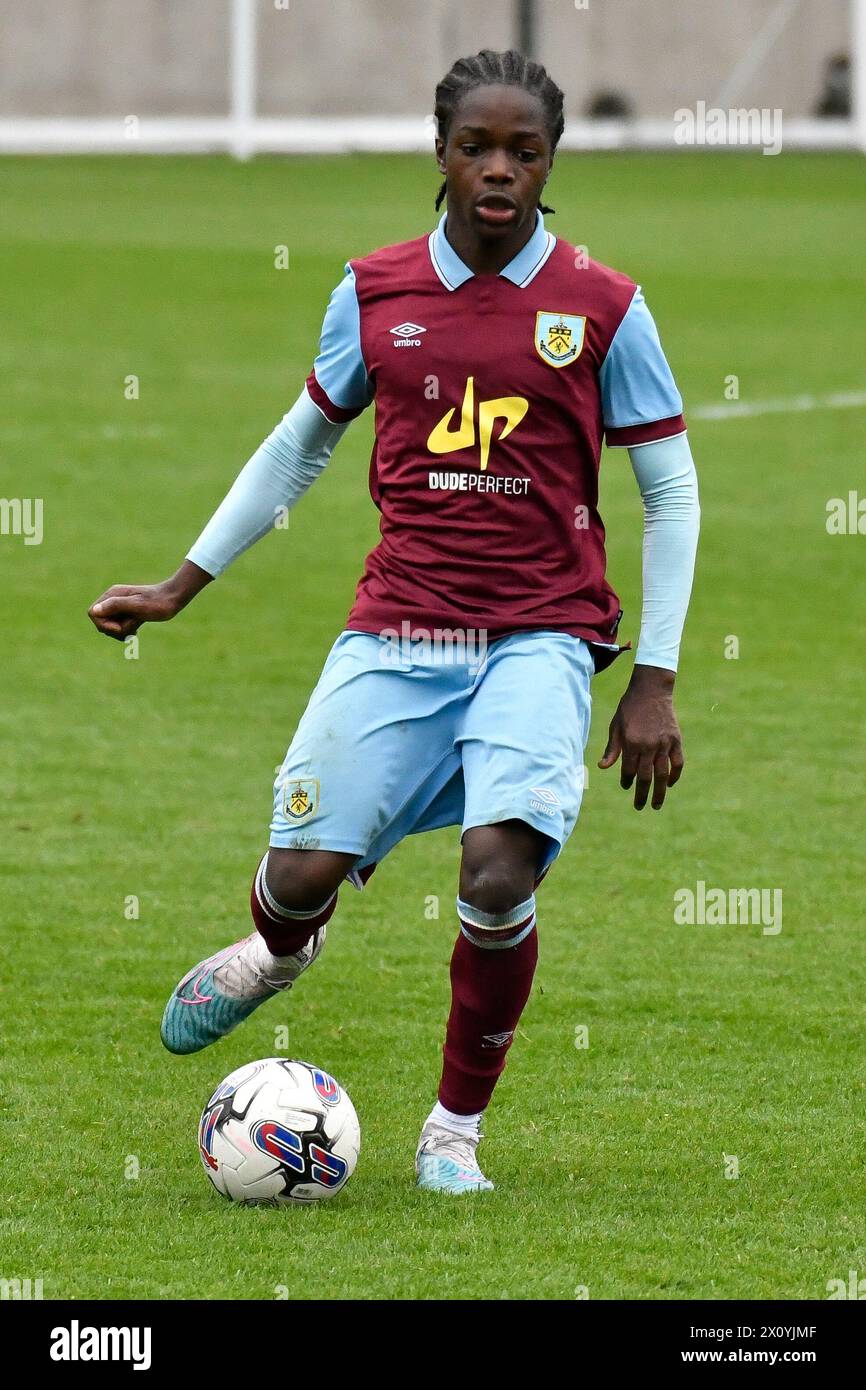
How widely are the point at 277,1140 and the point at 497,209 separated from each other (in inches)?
77.4

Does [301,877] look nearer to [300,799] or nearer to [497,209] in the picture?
[300,799]

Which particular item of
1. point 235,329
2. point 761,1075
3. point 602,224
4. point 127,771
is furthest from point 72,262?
point 761,1075

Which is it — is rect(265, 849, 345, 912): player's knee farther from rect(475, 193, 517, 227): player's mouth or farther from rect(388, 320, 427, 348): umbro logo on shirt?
rect(475, 193, 517, 227): player's mouth

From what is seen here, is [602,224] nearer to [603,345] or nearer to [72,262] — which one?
[72,262]

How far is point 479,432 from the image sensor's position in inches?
195

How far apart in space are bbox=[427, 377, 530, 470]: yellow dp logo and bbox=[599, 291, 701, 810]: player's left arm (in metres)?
0.20

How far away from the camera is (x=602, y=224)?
99.1ft

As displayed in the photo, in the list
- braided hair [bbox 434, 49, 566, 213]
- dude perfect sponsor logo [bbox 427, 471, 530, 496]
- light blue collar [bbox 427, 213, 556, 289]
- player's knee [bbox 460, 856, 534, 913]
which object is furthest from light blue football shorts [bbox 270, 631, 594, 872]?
braided hair [bbox 434, 49, 566, 213]

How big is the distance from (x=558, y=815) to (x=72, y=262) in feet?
70.9

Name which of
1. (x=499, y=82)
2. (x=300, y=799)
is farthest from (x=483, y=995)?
(x=499, y=82)

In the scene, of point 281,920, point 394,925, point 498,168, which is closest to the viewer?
point 498,168

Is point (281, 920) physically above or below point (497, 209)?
below

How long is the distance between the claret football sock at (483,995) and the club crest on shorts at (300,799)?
0.36 meters

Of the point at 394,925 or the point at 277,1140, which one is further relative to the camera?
the point at 394,925
